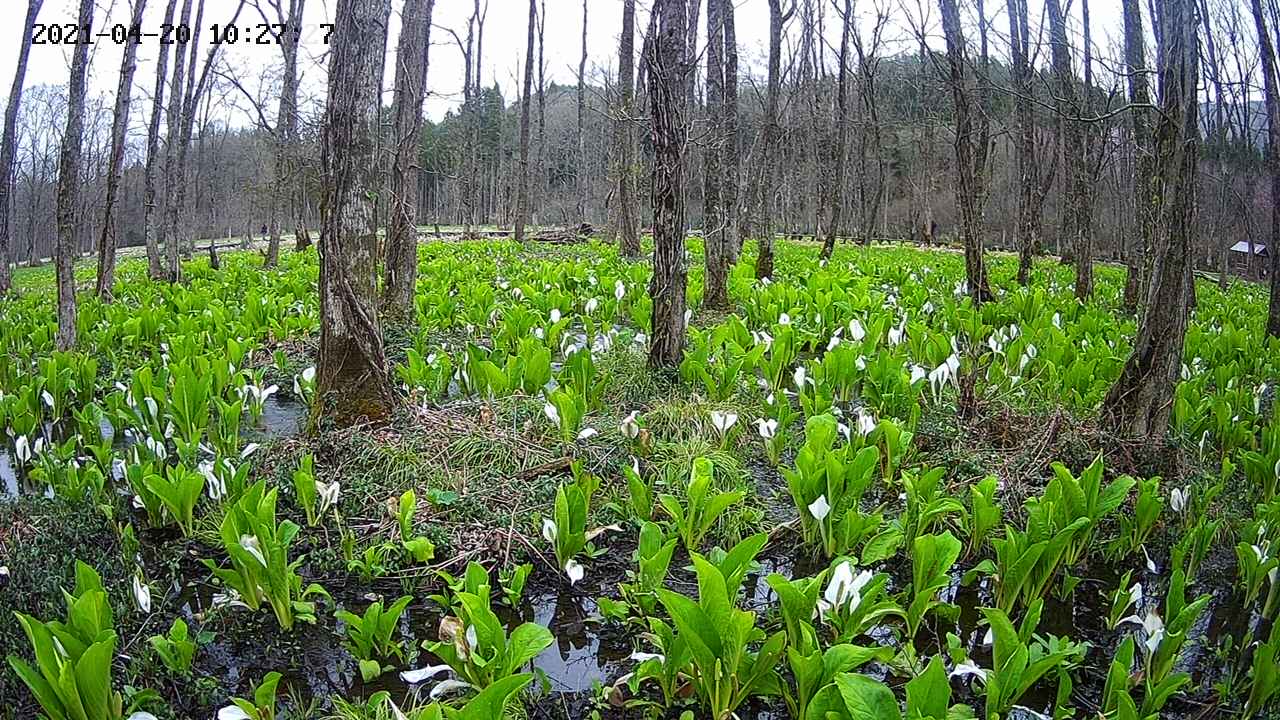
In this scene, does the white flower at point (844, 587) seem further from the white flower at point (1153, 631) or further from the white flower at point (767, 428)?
the white flower at point (767, 428)

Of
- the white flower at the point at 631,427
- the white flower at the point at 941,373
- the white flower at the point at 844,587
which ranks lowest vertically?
the white flower at the point at 844,587

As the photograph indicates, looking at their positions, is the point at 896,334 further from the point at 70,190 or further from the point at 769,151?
the point at 769,151

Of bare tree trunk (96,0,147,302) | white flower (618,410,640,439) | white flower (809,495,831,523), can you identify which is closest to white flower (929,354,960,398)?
white flower (618,410,640,439)

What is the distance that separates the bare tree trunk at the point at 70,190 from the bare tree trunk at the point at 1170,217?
7.20m

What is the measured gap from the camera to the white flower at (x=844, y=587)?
2723 millimetres

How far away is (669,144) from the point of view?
18.4 ft

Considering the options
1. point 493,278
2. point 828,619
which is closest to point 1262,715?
point 828,619

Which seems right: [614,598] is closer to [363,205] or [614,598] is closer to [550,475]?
[550,475]

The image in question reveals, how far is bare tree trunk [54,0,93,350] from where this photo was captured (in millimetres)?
6922

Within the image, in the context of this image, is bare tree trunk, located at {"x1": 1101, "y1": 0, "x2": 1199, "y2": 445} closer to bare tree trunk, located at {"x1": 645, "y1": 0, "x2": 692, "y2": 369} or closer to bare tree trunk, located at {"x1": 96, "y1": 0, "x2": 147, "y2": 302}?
bare tree trunk, located at {"x1": 645, "y1": 0, "x2": 692, "y2": 369}

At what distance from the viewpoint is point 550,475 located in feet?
14.8

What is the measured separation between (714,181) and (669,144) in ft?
15.6

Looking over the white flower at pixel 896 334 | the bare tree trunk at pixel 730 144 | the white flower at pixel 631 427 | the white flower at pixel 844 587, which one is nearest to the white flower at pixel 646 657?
the white flower at pixel 844 587

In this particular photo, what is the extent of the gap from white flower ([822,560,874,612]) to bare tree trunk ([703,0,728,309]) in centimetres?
541
